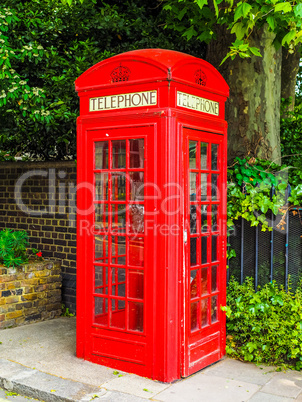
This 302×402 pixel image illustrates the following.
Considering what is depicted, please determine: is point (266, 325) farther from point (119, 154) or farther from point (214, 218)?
point (119, 154)

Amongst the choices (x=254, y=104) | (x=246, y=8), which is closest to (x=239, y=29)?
(x=246, y=8)

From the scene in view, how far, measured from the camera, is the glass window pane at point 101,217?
4703mm

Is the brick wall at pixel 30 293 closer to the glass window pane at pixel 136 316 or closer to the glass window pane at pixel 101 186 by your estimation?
the glass window pane at pixel 101 186

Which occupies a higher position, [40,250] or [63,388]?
[40,250]

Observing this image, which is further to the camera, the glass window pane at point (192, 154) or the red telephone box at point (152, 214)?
the glass window pane at point (192, 154)

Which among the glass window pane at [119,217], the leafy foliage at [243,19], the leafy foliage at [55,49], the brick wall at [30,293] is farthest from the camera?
the leafy foliage at [55,49]

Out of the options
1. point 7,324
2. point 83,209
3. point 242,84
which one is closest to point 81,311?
point 83,209

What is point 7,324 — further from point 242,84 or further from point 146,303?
point 242,84

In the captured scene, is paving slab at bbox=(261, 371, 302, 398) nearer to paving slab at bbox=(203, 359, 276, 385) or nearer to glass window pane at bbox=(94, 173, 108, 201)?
paving slab at bbox=(203, 359, 276, 385)

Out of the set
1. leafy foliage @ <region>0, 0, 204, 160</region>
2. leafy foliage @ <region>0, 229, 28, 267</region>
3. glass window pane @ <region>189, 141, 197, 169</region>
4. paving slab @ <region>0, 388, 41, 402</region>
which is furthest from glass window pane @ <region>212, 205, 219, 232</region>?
leafy foliage @ <region>0, 0, 204, 160</region>

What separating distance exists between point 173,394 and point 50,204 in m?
3.96

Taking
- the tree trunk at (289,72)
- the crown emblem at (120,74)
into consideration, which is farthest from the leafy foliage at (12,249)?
the tree trunk at (289,72)

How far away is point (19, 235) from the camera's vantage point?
6.69 metres

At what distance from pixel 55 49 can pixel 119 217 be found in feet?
12.3
